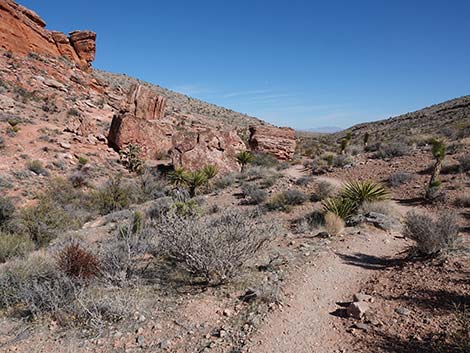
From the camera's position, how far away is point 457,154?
49.0 ft

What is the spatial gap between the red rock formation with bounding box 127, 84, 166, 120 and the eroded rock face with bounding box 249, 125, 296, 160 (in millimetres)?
8432

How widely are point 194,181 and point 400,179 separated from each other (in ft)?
30.6

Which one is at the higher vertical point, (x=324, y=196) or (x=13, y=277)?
(x=324, y=196)

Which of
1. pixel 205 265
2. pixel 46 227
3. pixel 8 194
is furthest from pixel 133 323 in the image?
pixel 8 194

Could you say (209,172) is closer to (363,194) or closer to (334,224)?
(363,194)

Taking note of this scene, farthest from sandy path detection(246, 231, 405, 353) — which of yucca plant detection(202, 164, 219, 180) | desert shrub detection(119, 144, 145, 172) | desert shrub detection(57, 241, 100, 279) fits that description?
desert shrub detection(119, 144, 145, 172)

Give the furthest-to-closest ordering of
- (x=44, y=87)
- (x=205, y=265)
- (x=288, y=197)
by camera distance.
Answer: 1. (x=44, y=87)
2. (x=288, y=197)
3. (x=205, y=265)

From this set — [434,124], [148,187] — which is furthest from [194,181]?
[434,124]

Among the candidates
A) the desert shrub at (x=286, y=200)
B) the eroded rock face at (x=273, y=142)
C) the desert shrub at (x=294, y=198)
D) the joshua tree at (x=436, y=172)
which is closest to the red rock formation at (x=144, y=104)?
the eroded rock face at (x=273, y=142)

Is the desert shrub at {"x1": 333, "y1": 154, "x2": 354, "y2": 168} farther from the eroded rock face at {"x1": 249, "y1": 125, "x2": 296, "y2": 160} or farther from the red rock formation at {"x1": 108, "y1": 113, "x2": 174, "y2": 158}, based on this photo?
the red rock formation at {"x1": 108, "y1": 113, "x2": 174, "y2": 158}

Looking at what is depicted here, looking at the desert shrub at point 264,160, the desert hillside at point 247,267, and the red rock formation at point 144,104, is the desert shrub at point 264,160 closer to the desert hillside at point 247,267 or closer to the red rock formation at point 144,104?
the desert hillside at point 247,267

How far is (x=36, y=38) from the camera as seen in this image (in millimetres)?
31812

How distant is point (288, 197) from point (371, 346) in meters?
7.81

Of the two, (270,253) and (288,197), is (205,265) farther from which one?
(288,197)
